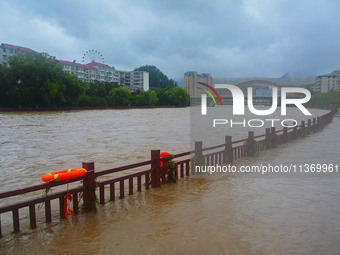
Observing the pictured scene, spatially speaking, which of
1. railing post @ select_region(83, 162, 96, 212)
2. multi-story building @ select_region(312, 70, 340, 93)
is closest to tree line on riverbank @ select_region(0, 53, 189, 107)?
railing post @ select_region(83, 162, 96, 212)

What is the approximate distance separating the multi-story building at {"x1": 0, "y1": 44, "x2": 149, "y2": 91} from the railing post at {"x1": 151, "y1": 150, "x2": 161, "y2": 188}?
73.5 meters

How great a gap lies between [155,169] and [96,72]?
11945cm

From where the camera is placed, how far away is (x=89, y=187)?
5.09 metres

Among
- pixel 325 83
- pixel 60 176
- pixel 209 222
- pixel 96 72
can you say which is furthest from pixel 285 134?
pixel 96 72

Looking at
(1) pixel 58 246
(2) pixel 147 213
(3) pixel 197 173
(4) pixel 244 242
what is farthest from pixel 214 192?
(1) pixel 58 246

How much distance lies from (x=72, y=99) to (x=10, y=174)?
5009cm

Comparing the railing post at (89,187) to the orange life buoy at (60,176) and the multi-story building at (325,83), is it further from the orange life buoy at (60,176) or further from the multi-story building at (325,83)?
the multi-story building at (325,83)

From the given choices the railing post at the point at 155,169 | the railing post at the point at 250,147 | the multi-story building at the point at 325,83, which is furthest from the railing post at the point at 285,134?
the multi-story building at the point at 325,83

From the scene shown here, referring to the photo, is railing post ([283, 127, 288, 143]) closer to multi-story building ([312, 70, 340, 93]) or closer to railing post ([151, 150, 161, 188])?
railing post ([151, 150, 161, 188])

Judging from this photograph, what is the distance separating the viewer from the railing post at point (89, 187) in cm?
504

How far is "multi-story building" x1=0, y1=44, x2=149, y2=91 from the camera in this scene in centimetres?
8644

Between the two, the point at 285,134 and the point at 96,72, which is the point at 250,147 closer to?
the point at 285,134

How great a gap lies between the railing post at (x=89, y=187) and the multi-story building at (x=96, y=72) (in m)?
74.5

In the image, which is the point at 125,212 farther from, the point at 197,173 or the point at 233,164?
the point at 233,164
